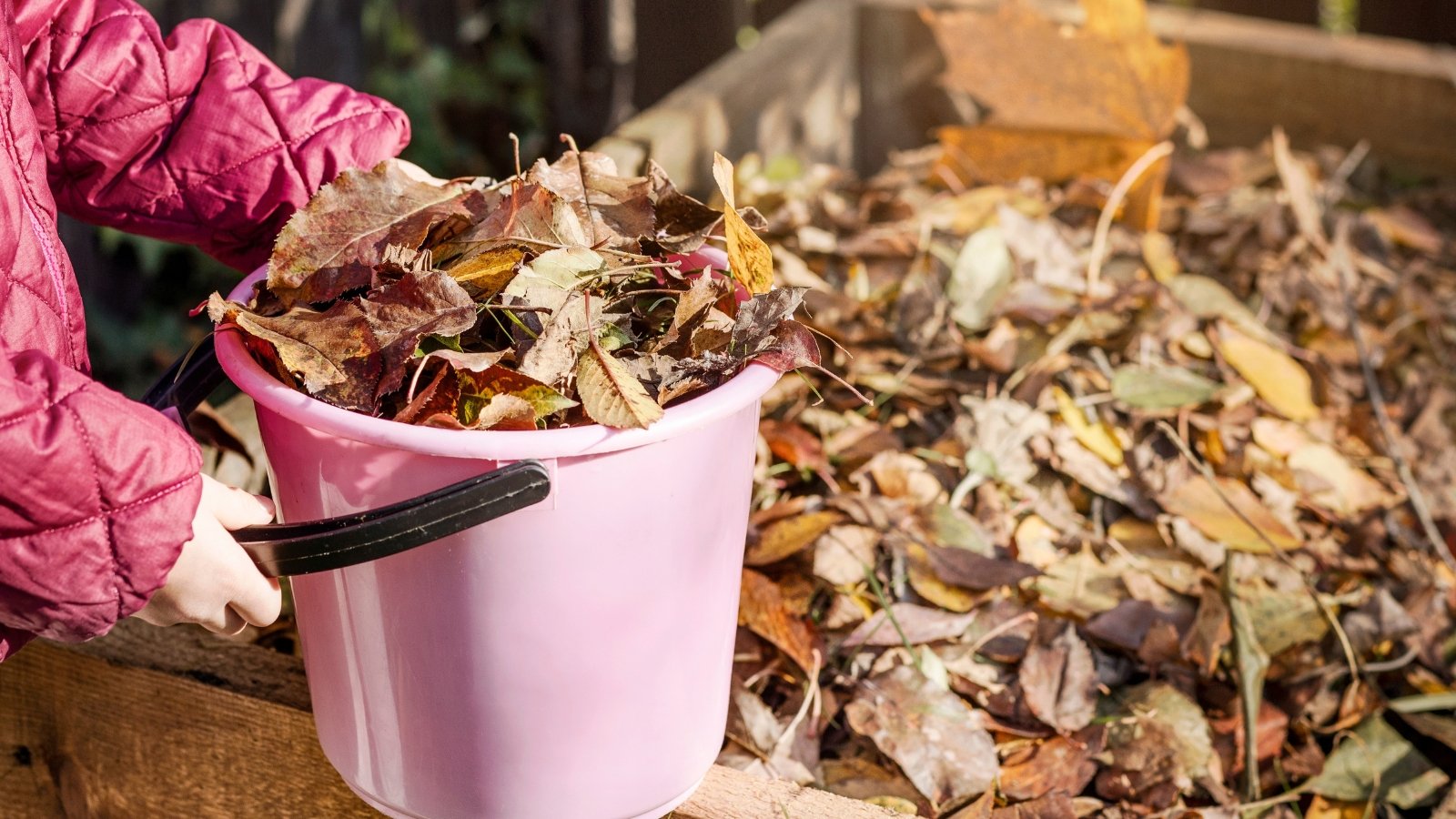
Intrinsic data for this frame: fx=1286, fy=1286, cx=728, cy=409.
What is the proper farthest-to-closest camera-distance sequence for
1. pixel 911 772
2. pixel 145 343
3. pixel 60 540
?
1. pixel 145 343
2. pixel 911 772
3. pixel 60 540

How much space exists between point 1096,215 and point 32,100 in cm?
156

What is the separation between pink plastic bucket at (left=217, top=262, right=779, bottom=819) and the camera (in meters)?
0.82

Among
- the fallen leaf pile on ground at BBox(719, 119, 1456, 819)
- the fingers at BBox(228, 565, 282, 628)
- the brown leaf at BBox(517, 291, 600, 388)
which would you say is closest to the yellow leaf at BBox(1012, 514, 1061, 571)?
the fallen leaf pile on ground at BBox(719, 119, 1456, 819)

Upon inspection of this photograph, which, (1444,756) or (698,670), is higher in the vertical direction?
(698,670)

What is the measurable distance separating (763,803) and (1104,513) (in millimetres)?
669

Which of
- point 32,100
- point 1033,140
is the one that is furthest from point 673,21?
point 32,100

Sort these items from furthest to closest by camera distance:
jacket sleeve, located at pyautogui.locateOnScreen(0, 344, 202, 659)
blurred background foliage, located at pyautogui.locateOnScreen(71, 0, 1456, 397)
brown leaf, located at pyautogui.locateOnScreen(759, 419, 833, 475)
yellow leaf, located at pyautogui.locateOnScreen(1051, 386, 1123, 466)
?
blurred background foliage, located at pyautogui.locateOnScreen(71, 0, 1456, 397)
yellow leaf, located at pyautogui.locateOnScreen(1051, 386, 1123, 466)
brown leaf, located at pyautogui.locateOnScreen(759, 419, 833, 475)
jacket sleeve, located at pyautogui.locateOnScreen(0, 344, 202, 659)

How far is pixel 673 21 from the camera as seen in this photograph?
3.23 m

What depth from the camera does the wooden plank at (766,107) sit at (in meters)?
1.95

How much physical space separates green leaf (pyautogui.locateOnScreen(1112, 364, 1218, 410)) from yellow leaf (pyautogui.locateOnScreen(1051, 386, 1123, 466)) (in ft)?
0.17

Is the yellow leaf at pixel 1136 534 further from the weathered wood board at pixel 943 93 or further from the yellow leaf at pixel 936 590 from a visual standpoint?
the weathered wood board at pixel 943 93

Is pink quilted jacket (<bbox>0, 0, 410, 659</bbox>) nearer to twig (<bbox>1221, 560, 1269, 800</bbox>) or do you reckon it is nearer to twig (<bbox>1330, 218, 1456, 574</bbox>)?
twig (<bbox>1221, 560, 1269, 800</bbox>)

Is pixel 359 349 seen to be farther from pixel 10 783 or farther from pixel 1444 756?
pixel 1444 756

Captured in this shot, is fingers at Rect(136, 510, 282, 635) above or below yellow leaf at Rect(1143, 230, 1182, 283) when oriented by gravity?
above
